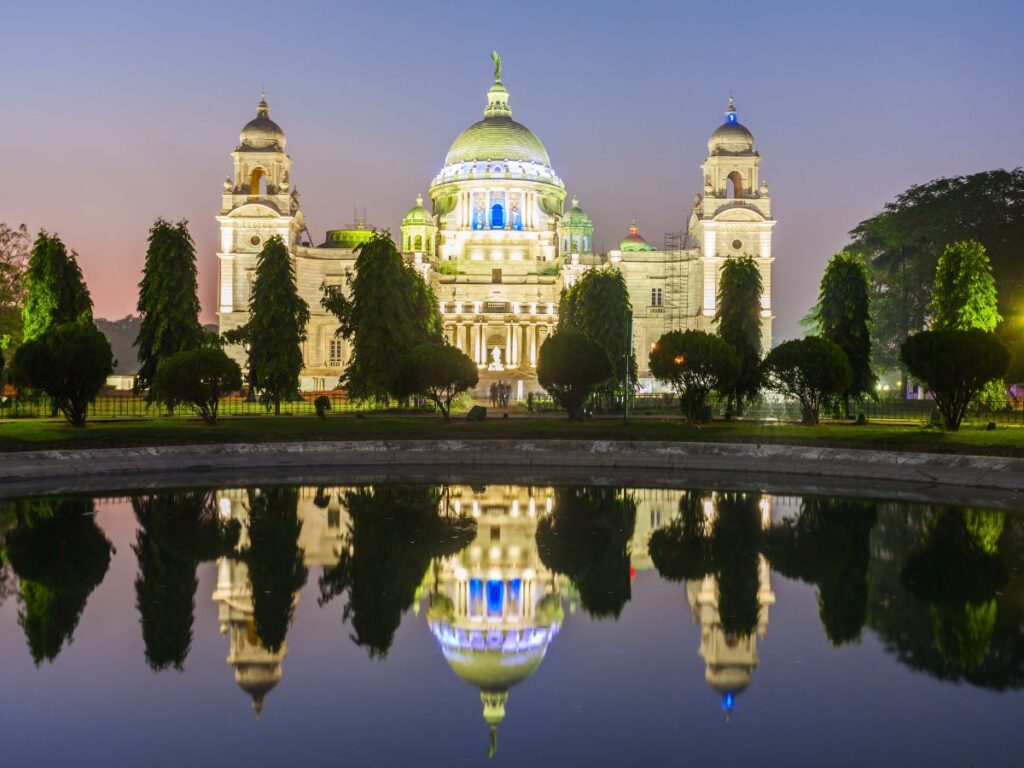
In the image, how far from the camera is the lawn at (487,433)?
99.2 feet

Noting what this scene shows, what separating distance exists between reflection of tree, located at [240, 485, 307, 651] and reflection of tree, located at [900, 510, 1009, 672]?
760cm

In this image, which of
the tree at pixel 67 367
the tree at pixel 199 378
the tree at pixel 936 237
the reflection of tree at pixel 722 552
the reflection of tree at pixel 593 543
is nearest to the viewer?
the reflection of tree at pixel 722 552

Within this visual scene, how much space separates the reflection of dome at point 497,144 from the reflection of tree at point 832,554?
87.7m

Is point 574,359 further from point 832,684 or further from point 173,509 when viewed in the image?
point 832,684

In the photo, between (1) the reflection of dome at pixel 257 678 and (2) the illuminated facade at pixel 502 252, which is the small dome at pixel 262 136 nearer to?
(2) the illuminated facade at pixel 502 252

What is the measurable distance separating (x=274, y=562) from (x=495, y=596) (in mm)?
4166

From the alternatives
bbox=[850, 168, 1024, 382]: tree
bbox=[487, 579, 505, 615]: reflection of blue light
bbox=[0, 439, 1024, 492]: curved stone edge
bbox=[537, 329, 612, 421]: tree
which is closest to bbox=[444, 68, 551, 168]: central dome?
bbox=[850, 168, 1024, 382]: tree

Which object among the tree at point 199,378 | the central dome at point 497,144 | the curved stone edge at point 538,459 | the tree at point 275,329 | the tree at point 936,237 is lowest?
the curved stone edge at point 538,459

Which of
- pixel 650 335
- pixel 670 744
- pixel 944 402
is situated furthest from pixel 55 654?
pixel 650 335

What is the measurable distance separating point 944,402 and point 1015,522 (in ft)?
52.4

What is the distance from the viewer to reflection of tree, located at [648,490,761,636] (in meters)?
13.8

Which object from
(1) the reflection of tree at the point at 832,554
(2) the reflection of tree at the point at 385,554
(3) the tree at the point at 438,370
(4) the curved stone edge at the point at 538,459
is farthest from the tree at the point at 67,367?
(1) the reflection of tree at the point at 832,554

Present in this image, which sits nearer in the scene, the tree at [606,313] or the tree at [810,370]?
the tree at [810,370]

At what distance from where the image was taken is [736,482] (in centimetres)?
2797
